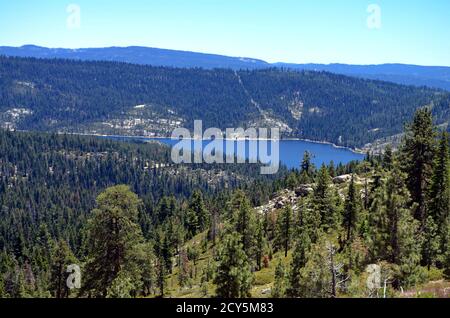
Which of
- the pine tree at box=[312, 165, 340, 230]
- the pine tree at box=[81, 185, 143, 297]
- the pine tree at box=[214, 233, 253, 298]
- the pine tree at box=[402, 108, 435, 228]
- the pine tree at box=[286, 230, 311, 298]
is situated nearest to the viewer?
the pine tree at box=[286, 230, 311, 298]

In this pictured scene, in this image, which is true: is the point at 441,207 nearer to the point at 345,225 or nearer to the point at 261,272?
the point at 345,225

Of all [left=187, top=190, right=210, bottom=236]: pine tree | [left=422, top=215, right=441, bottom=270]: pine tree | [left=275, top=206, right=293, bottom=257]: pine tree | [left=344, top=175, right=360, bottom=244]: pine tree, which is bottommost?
[left=187, top=190, right=210, bottom=236]: pine tree

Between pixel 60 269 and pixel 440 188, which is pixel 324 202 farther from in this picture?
pixel 60 269

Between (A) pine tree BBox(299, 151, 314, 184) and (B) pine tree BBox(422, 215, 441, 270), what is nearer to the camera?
(B) pine tree BBox(422, 215, 441, 270)

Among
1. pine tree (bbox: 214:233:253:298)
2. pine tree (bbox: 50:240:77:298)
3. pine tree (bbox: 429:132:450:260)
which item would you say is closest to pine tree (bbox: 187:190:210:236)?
pine tree (bbox: 50:240:77:298)

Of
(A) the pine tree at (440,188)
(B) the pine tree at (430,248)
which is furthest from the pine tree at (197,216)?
(B) the pine tree at (430,248)

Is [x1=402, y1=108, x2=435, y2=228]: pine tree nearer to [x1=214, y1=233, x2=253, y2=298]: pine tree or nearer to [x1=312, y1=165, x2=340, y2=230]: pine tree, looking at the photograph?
[x1=312, y1=165, x2=340, y2=230]: pine tree

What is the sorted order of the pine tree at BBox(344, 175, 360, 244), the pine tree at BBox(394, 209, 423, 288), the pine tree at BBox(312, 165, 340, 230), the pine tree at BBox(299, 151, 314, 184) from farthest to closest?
the pine tree at BBox(299, 151, 314, 184) → the pine tree at BBox(344, 175, 360, 244) → the pine tree at BBox(312, 165, 340, 230) → the pine tree at BBox(394, 209, 423, 288)

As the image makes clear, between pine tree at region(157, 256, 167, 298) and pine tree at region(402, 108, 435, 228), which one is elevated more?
pine tree at region(402, 108, 435, 228)
